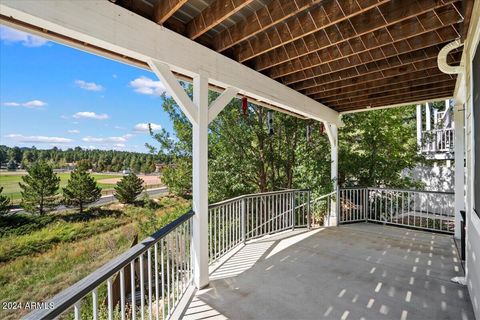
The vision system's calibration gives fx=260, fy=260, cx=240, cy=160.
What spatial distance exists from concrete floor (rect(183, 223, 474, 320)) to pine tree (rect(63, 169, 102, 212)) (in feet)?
56.2

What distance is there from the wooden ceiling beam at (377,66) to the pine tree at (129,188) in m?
15.3

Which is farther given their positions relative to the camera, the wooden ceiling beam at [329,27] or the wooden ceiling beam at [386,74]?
Result: the wooden ceiling beam at [386,74]

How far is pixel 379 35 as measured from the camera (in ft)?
9.75

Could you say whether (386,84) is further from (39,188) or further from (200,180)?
(39,188)

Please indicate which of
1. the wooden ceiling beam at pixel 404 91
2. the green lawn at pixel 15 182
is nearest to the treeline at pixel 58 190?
the green lawn at pixel 15 182

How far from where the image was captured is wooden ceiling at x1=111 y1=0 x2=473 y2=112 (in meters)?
2.41

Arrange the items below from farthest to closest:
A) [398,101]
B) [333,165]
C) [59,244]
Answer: [59,244] < [333,165] < [398,101]

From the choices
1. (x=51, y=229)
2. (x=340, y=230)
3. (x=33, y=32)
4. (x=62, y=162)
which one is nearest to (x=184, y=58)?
(x=33, y=32)

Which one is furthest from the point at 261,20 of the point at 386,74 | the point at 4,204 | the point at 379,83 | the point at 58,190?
the point at 58,190

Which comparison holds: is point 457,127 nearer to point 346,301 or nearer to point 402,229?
point 402,229

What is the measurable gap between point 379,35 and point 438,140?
8692 mm

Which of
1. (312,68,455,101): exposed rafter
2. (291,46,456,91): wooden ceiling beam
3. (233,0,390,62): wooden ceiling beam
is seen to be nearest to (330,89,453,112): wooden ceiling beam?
(312,68,455,101): exposed rafter

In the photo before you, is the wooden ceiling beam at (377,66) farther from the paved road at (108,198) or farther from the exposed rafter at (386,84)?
the paved road at (108,198)

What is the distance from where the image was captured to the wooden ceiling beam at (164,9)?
2.26m
